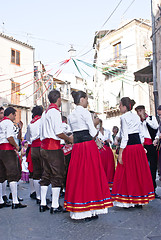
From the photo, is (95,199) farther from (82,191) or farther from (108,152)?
(108,152)

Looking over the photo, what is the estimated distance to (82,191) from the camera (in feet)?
12.5

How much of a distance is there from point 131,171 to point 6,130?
7.62 feet

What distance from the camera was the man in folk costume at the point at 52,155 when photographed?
4391mm

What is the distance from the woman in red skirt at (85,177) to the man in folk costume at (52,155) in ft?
1.29

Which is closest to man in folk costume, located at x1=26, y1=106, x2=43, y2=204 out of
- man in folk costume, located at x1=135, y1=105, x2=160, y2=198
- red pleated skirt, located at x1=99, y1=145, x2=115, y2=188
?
red pleated skirt, located at x1=99, y1=145, x2=115, y2=188

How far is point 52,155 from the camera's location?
4441 millimetres

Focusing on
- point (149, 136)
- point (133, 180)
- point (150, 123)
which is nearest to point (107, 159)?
point (149, 136)

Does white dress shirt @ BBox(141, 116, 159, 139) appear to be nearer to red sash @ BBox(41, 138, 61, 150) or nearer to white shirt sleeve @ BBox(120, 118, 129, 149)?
white shirt sleeve @ BBox(120, 118, 129, 149)

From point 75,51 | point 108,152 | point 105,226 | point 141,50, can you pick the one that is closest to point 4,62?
point 141,50

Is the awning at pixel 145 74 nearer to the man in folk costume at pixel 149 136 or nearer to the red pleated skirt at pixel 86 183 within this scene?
A: the man in folk costume at pixel 149 136

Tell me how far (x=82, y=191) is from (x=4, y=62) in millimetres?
20508

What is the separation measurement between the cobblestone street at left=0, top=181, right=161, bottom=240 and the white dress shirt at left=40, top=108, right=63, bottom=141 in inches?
50.1

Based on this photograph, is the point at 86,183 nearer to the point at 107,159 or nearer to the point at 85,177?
the point at 85,177

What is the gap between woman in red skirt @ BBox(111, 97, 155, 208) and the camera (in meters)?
4.41
